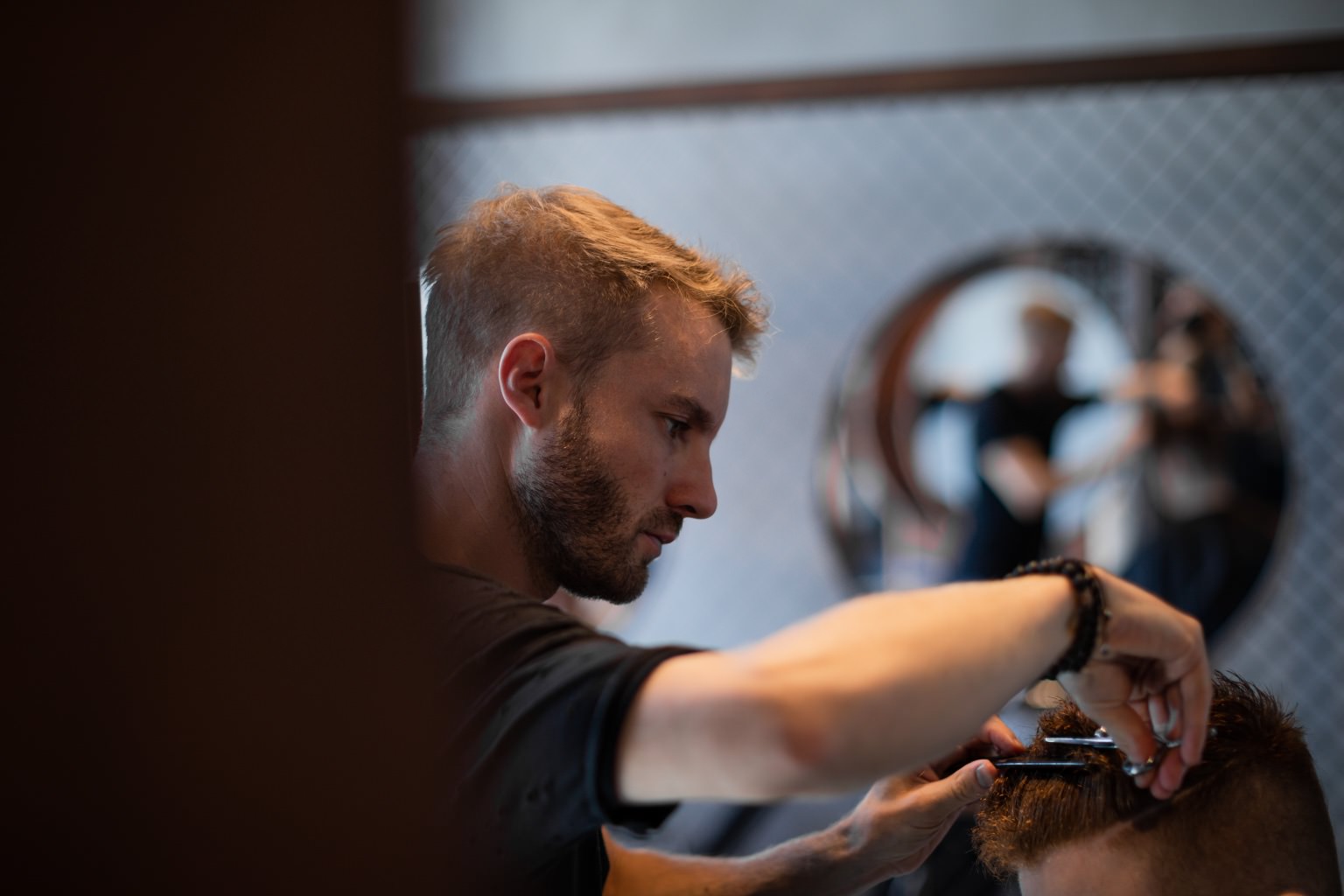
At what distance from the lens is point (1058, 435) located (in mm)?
3096

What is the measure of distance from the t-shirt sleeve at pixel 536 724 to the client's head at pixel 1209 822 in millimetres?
550

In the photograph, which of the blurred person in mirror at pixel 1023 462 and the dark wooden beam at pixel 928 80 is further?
the blurred person in mirror at pixel 1023 462

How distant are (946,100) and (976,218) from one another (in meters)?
0.33

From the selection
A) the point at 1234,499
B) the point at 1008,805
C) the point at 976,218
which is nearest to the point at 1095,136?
the point at 976,218

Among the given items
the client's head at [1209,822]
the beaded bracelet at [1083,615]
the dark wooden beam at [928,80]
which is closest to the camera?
the beaded bracelet at [1083,615]

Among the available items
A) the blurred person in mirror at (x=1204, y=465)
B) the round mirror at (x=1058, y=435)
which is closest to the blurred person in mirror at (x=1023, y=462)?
the round mirror at (x=1058, y=435)

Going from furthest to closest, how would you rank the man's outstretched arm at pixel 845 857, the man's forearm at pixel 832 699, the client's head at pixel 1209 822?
the man's outstretched arm at pixel 845 857 < the client's head at pixel 1209 822 < the man's forearm at pixel 832 699

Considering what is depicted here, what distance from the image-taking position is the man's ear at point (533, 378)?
44.8 inches

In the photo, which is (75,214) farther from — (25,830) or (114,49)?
(25,830)

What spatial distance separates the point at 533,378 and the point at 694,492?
0.19m

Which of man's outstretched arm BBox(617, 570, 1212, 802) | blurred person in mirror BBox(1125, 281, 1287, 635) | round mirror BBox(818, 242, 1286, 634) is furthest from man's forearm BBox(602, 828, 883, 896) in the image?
blurred person in mirror BBox(1125, 281, 1287, 635)

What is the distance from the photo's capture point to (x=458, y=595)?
0.93 m

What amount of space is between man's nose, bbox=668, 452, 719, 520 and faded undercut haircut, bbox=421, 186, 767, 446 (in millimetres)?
133

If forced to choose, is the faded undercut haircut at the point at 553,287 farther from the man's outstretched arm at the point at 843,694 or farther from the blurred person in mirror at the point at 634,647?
the man's outstretched arm at the point at 843,694
